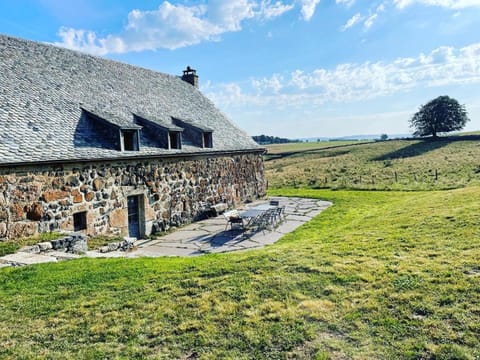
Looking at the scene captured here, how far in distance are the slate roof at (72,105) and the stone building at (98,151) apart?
0.14ft

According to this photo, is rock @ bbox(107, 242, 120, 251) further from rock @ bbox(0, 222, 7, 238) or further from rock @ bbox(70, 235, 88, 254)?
rock @ bbox(0, 222, 7, 238)

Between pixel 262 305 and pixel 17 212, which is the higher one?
pixel 17 212

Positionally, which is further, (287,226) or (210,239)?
(287,226)

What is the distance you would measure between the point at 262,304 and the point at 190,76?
843 inches

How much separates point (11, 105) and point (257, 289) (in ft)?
32.7

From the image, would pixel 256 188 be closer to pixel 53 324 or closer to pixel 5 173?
pixel 5 173

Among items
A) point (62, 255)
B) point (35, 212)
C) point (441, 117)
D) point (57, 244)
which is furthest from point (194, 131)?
point (441, 117)

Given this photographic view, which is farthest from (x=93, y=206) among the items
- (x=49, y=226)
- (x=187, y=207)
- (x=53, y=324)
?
(x=53, y=324)

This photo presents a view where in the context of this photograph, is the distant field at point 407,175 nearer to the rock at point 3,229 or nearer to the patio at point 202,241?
the patio at point 202,241

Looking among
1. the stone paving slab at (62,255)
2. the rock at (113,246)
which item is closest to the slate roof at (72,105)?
the stone paving slab at (62,255)

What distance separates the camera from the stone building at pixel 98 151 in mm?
10211

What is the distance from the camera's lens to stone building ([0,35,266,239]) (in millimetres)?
10211

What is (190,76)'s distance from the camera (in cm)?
2452

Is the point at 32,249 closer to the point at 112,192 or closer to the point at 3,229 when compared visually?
the point at 3,229
